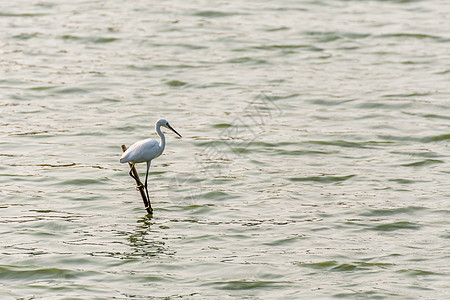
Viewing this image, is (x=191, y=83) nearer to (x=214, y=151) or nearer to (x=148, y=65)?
(x=148, y=65)

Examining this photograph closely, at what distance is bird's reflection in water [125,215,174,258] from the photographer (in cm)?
1137

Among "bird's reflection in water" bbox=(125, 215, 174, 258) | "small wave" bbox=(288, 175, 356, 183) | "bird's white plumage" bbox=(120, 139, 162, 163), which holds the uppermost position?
"bird's white plumage" bbox=(120, 139, 162, 163)

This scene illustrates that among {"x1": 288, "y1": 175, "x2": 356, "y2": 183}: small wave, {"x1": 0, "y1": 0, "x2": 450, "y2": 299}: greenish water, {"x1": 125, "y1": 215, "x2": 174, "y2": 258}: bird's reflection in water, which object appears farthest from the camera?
{"x1": 288, "y1": 175, "x2": 356, "y2": 183}: small wave

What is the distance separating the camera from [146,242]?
38.3 ft

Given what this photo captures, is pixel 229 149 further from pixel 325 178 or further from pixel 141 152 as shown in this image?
pixel 141 152

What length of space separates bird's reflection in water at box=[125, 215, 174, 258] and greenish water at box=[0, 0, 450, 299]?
0.03 metres

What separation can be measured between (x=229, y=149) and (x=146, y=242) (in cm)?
455

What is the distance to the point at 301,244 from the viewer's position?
11648mm

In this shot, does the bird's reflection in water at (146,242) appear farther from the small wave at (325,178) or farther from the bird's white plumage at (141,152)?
the small wave at (325,178)

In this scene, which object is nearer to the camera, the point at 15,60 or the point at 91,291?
the point at 91,291

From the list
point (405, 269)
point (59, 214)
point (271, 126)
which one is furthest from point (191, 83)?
point (405, 269)

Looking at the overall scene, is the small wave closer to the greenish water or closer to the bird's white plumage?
the greenish water

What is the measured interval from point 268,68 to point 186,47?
8.59 ft

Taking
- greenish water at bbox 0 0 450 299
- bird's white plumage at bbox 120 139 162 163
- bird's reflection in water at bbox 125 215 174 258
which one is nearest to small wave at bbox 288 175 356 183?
greenish water at bbox 0 0 450 299
